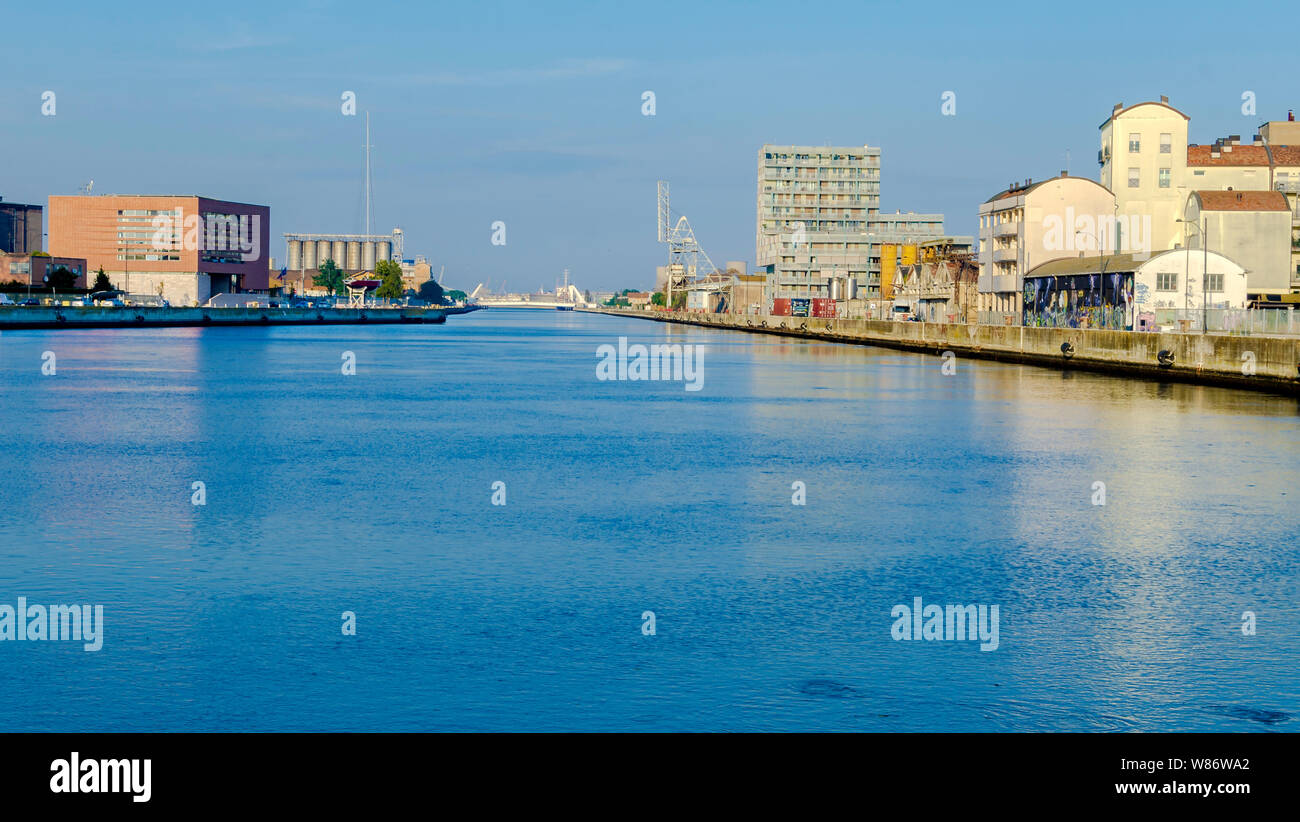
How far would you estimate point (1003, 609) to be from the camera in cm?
Answer: 1409

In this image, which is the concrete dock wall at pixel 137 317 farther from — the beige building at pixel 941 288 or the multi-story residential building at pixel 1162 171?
the multi-story residential building at pixel 1162 171

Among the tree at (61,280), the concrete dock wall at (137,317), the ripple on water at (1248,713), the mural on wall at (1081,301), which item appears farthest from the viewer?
the tree at (61,280)

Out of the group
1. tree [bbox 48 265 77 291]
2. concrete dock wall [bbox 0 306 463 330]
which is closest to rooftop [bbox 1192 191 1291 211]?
concrete dock wall [bbox 0 306 463 330]

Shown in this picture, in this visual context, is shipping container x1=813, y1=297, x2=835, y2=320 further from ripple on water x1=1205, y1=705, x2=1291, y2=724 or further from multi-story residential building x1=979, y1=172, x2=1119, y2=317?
ripple on water x1=1205, y1=705, x2=1291, y2=724

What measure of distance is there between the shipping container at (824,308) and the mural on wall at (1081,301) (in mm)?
59364

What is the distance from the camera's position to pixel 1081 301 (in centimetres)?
8969

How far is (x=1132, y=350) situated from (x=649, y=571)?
170 feet

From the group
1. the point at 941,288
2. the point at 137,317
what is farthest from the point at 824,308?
the point at 137,317

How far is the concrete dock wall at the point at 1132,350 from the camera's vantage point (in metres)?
50.5

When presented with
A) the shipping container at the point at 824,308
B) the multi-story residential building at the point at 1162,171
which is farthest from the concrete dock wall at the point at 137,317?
the multi-story residential building at the point at 1162,171

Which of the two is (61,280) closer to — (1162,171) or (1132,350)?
(1162,171)
